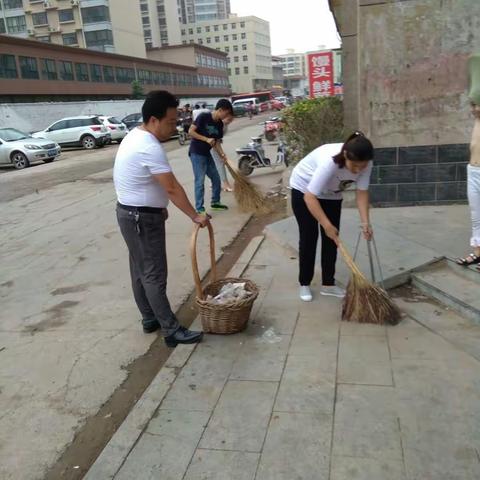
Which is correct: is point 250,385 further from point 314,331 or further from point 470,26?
point 470,26

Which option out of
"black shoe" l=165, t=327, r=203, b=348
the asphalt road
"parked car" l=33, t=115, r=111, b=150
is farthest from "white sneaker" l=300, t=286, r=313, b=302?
"parked car" l=33, t=115, r=111, b=150

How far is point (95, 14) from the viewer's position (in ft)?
188

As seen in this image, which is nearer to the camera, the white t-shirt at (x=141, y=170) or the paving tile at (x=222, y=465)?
the paving tile at (x=222, y=465)

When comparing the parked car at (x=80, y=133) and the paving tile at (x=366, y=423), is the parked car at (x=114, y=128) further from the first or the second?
the paving tile at (x=366, y=423)

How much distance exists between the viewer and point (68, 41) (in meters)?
57.9

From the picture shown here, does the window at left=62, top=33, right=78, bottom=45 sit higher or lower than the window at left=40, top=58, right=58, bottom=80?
higher

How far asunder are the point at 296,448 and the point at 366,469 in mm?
335

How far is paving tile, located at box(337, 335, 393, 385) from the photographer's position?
282cm

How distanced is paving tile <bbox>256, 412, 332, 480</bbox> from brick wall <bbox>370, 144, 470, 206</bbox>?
12.9ft

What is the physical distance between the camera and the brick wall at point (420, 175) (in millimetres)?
5672

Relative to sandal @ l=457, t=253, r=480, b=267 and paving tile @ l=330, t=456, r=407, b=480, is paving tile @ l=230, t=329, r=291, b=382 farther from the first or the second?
sandal @ l=457, t=253, r=480, b=267

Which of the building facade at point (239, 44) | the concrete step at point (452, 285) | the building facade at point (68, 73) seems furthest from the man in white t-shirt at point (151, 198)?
the building facade at point (239, 44)

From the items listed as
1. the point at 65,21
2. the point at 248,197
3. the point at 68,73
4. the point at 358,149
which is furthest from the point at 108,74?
the point at 358,149

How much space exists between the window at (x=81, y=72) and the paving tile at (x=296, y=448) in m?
45.3
